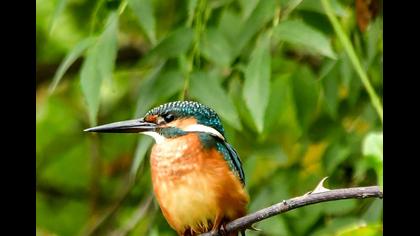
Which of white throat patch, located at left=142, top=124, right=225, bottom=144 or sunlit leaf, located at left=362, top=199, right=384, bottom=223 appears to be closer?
white throat patch, located at left=142, top=124, right=225, bottom=144

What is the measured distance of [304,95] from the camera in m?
2.55

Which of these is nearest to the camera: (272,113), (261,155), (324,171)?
(272,113)

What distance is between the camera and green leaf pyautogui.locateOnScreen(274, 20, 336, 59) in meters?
2.04

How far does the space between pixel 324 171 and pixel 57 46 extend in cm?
185

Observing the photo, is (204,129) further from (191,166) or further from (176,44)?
(176,44)

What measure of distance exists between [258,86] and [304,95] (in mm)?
603

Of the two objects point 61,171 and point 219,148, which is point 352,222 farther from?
point 61,171

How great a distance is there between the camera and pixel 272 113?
241cm

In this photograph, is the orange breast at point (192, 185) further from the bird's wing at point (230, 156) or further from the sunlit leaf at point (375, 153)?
the sunlit leaf at point (375, 153)

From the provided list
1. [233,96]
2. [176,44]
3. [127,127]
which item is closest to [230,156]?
[127,127]

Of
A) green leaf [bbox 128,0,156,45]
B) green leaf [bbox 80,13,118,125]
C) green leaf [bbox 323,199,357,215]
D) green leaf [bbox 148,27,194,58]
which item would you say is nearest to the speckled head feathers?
green leaf [bbox 80,13,118,125]

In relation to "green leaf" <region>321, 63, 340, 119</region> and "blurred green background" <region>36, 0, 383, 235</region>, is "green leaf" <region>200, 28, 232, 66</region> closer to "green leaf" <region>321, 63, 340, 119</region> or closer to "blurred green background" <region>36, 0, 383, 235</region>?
"blurred green background" <region>36, 0, 383, 235</region>

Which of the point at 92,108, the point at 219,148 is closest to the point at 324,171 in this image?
the point at 92,108

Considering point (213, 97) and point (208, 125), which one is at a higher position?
point (208, 125)
